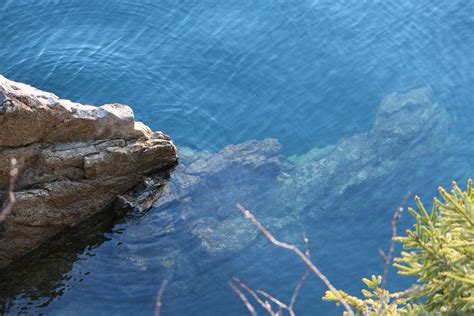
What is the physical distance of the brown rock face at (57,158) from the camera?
13.8 m

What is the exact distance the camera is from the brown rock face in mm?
13797

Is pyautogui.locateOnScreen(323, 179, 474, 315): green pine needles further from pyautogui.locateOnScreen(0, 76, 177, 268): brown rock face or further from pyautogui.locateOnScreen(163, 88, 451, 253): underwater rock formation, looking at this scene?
pyautogui.locateOnScreen(0, 76, 177, 268): brown rock face

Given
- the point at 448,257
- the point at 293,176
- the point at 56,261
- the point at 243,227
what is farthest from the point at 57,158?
the point at 448,257

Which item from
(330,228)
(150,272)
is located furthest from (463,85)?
(150,272)

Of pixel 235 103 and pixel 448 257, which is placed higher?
pixel 448 257

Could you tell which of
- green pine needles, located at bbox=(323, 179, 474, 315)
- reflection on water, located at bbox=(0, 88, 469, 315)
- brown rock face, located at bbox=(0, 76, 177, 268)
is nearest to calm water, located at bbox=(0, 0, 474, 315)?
reflection on water, located at bbox=(0, 88, 469, 315)

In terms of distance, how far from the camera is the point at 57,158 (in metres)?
14.3

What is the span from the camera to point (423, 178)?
1653 centimetres

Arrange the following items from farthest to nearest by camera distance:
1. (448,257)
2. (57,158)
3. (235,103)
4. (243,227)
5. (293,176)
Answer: (235,103), (293,176), (243,227), (57,158), (448,257)

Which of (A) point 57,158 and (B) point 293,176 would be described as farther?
(B) point 293,176

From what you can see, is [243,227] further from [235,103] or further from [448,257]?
[448,257]

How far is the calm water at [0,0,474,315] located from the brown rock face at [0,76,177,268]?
2.42ft

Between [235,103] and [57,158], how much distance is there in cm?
634

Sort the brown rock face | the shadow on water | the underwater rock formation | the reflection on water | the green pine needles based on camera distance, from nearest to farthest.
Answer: the green pine needles → the brown rock face → the shadow on water → the reflection on water → the underwater rock formation
